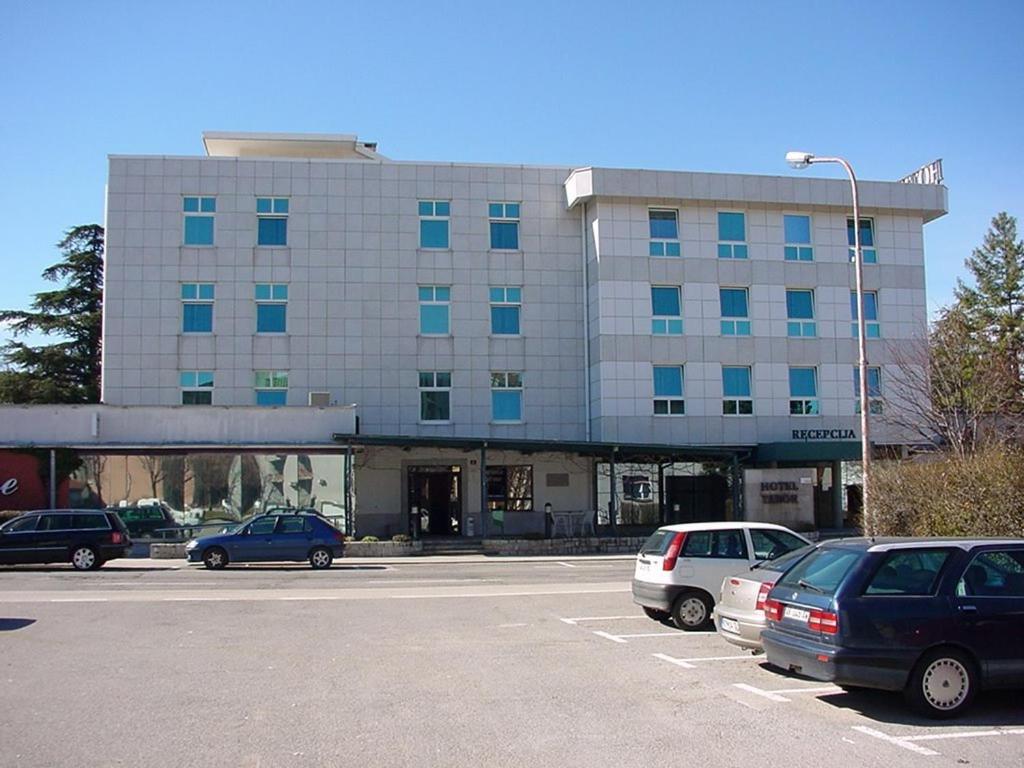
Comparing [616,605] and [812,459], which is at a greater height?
[812,459]

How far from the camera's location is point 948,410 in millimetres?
31953

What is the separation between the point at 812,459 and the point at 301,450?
1886 centimetres

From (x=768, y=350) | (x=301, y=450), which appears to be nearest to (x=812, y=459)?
(x=768, y=350)

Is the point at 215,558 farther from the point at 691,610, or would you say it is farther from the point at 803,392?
the point at 803,392

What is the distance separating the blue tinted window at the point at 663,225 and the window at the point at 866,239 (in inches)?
289

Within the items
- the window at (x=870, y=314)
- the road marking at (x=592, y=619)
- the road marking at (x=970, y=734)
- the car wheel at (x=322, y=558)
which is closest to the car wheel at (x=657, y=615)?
the road marking at (x=592, y=619)

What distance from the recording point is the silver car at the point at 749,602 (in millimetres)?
10906

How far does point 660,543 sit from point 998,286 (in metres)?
57.4

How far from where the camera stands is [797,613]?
30.2ft

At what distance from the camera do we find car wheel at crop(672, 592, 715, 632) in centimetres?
1422

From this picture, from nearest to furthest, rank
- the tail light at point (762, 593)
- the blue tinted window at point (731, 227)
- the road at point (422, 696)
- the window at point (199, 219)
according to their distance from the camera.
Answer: the road at point (422, 696)
the tail light at point (762, 593)
the window at point (199, 219)
the blue tinted window at point (731, 227)

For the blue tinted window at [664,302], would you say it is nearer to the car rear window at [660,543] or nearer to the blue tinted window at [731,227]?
the blue tinted window at [731,227]

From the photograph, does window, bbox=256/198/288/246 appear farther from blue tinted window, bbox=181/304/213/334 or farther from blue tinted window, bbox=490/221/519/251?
blue tinted window, bbox=490/221/519/251

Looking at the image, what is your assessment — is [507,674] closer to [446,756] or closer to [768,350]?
[446,756]
